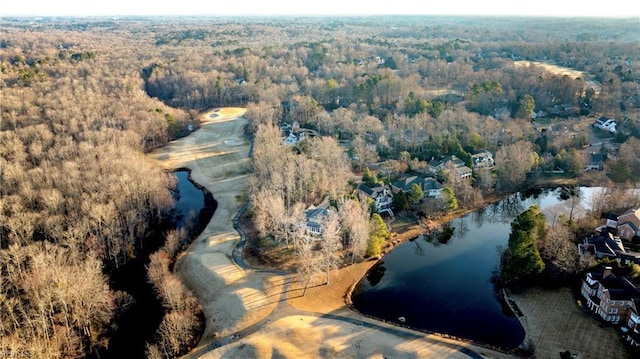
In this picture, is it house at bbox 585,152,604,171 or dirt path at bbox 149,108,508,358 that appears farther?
house at bbox 585,152,604,171

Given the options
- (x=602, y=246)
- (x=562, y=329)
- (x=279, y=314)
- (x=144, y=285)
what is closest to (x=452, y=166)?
(x=602, y=246)

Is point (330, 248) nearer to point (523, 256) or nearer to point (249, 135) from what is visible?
point (523, 256)

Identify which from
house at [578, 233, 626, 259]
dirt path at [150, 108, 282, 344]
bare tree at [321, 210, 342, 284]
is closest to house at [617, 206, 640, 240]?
house at [578, 233, 626, 259]

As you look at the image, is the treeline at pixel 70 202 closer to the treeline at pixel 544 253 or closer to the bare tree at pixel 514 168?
the treeline at pixel 544 253

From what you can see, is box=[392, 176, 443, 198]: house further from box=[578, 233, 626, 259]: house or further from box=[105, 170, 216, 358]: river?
box=[105, 170, 216, 358]: river

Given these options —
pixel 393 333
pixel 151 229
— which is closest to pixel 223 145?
pixel 151 229

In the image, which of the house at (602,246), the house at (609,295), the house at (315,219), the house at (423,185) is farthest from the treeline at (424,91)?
the house at (609,295)

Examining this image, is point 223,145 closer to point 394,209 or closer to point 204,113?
point 204,113

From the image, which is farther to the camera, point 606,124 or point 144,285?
point 606,124
